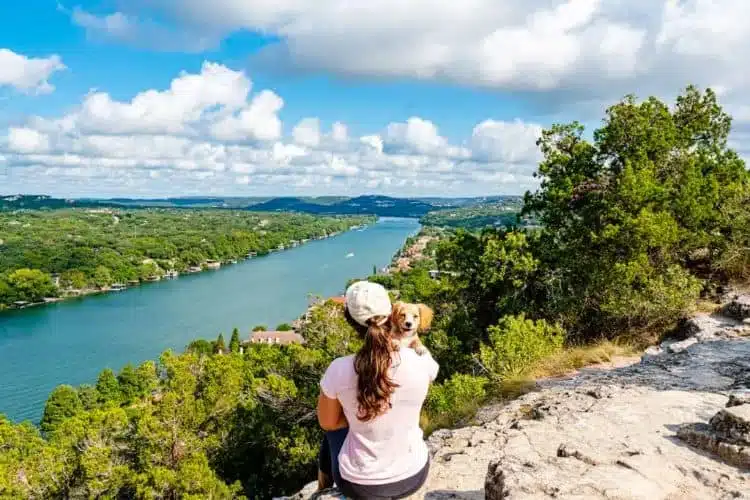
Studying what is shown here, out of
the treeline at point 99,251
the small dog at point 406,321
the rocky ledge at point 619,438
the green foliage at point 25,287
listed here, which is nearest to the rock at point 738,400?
the rocky ledge at point 619,438

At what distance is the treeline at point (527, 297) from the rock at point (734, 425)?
16.2 feet

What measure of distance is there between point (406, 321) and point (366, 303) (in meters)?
0.21

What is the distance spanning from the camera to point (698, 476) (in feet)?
10.6

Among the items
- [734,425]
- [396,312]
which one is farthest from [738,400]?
[396,312]

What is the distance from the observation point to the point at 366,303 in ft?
7.49

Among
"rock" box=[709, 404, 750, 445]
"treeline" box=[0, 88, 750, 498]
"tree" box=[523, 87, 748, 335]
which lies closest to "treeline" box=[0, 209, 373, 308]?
"treeline" box=[0, 88, 750, 498]

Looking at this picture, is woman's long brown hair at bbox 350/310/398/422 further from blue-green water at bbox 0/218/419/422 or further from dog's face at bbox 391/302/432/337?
blue-green water at bbox 0/218/419/422

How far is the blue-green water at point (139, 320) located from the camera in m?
33.1

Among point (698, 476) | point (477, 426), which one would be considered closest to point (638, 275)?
point (477, 426)

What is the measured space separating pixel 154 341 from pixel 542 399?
3912 cm

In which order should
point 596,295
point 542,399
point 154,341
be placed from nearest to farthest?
point 542,399
point 596,295
point 154,341

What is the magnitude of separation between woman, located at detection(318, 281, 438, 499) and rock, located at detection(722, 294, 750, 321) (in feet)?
24.8

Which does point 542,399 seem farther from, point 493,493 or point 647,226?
point 647,226

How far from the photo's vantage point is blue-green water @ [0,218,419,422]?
33.1 meters
